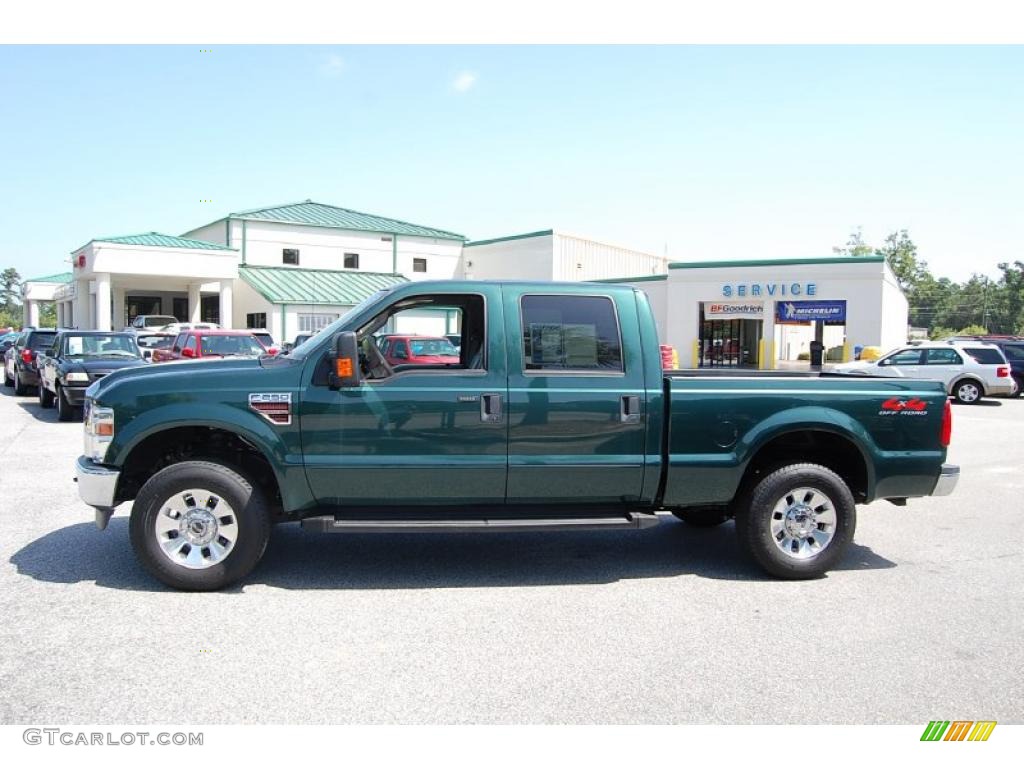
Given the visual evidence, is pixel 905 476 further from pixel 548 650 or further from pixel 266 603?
pixel 266 603

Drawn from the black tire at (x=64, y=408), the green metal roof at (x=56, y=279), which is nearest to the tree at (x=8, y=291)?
the green metal roof at (x=56, y=279)

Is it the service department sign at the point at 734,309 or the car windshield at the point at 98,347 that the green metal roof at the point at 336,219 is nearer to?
the service department sign at the point at 734,309

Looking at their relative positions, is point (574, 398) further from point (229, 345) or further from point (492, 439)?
point (229, 345)

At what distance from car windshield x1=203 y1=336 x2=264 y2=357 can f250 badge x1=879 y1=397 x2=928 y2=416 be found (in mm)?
13257

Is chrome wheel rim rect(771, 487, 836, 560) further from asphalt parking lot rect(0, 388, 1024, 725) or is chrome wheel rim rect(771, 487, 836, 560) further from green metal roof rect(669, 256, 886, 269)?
green metal roof rect(669, 256, 886, 269)

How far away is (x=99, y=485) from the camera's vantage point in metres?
5.21

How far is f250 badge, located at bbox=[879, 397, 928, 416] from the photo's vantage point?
572 cm

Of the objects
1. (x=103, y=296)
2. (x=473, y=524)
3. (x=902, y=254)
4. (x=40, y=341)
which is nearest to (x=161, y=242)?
(x=103, y=296)

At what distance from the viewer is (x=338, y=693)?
12.5ft

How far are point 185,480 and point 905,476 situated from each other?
4996mm

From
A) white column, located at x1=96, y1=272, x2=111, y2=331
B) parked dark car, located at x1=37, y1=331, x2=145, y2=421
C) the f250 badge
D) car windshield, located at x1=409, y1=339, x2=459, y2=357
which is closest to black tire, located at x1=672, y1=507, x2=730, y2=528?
the f250 badge

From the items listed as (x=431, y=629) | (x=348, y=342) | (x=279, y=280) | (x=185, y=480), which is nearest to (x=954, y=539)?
(x=431, y=629)

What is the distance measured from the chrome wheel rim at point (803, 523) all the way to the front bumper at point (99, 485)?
4.50 metres

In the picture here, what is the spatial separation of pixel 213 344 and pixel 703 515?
1274cm
